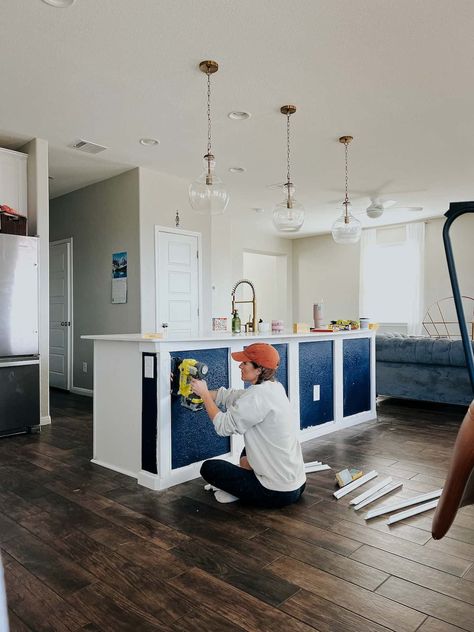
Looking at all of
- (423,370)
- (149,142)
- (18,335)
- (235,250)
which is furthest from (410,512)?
(235,250)

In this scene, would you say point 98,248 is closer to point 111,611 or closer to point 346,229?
point 346,229

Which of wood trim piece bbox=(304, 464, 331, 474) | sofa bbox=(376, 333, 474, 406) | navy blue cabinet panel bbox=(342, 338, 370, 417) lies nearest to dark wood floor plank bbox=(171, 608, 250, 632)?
wood trim piece bbox=(304, 464, 331, 474)

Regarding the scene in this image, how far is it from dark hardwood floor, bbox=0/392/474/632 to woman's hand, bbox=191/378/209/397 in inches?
24.6

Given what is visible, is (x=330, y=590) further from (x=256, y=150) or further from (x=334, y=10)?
(x=256, y=150)

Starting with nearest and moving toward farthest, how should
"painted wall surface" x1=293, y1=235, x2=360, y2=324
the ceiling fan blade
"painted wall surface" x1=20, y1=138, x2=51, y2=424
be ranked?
"painted wall surface" x1=20, y1=138, x2=51, y2=424, the ceiling fan blade, "painted wall surface" x1=293, y1=235, x2=360, y2=324

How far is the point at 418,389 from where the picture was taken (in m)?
5.36

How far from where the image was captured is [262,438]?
261 centimetres

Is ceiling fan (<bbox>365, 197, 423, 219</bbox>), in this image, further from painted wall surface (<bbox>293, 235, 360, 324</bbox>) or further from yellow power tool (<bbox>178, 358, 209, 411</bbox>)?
yellow power tool (<bbox>178, 358, 209, 411</bbox>)

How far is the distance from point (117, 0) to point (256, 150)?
2629mm

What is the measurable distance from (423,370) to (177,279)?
3.16 metres

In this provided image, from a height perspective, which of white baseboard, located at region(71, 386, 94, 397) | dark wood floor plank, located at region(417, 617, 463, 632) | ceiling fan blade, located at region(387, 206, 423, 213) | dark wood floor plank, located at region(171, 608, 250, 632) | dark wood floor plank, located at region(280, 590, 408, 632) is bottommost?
dark wood floor plank, located at region(417, 617, 463, 632)

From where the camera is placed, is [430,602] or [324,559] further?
[324,559]

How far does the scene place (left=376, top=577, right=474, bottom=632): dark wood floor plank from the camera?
5.48 ft

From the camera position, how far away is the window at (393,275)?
919 cm
